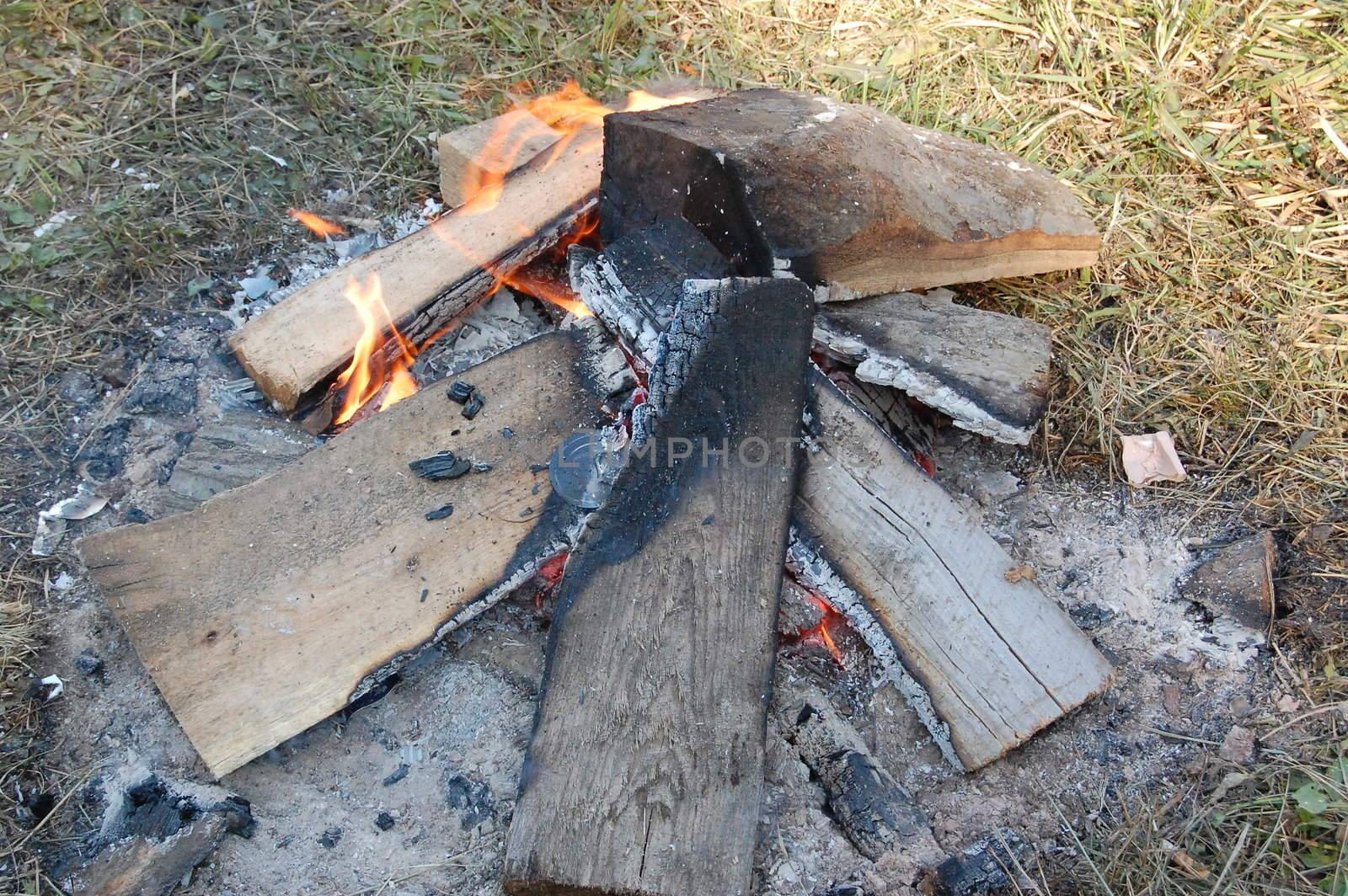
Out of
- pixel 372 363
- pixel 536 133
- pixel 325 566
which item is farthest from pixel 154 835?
pixel 536 133

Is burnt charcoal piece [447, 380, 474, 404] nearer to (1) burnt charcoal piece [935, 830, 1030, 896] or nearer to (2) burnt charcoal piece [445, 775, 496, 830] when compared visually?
(2) burnt charcoal piece [445, 775, 496, 830]

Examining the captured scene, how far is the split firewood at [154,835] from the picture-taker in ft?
6.15

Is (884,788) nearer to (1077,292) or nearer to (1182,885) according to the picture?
(1182,885)

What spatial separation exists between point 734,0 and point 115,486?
2983mm

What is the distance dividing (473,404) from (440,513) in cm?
34

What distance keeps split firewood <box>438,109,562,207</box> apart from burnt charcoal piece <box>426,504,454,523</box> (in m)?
1.28

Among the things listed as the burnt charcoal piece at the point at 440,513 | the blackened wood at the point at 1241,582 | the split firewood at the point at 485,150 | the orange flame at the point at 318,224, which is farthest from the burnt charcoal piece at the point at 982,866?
the orange flame at the point at 318,224

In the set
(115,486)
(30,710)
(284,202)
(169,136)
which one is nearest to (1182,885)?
(30,710)

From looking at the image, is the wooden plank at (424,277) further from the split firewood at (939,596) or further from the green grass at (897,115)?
the split firewood at (939,596)

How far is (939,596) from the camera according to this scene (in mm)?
2176

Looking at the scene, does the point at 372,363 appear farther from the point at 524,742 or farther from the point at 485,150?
the point at 524,742

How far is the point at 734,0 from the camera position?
3762 mm

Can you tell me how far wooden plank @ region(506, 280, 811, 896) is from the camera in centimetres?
181

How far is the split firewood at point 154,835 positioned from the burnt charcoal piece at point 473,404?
1062 millimetres
